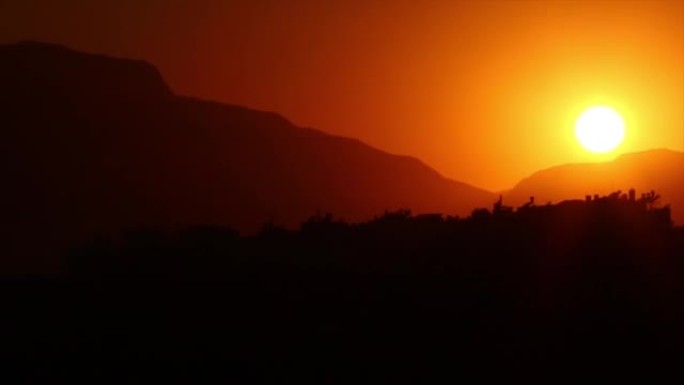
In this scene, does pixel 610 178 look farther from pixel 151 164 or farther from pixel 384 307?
pixel 384 307

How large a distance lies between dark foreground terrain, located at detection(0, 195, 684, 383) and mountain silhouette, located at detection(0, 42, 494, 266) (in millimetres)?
52728

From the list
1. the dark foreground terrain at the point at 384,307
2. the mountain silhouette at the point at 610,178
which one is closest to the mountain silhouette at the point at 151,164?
the mountain silhouette at the point at 610,178

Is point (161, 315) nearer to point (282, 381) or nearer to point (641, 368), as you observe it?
point (282, 381)

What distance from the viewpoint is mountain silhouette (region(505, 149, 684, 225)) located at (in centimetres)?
11762

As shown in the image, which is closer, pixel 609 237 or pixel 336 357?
pixel 336 357

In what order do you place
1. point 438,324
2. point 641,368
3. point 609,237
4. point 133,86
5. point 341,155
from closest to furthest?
point 641,368 < point 438,324 < point 609,237 < point 133,86 < point 341,155

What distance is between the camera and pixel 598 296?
1105 inches

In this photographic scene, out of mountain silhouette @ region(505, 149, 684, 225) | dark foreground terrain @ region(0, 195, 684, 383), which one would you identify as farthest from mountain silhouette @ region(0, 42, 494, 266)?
dark foreground terrain @ region(0, 195, 684, 383)

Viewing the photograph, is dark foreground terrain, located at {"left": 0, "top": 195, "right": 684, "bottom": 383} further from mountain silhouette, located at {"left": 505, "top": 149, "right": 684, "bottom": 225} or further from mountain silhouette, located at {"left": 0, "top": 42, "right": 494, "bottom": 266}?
mountain silhouette, located at {"left": 505, "top": 149, "right": 684, "bottom": 225}

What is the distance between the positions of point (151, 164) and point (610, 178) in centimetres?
5566

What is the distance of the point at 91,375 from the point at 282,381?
5.04 metres

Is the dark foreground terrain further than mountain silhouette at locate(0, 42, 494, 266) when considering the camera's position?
No

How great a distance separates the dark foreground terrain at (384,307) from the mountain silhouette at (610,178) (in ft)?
246

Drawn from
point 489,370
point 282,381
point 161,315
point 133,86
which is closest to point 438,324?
point 489,370
